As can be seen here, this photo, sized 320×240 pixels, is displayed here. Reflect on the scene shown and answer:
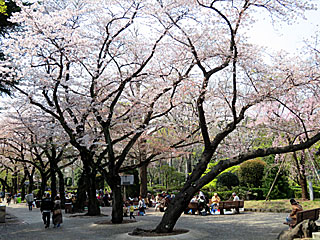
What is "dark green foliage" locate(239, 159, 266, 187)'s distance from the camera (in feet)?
81.5

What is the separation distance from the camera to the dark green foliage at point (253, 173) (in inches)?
977

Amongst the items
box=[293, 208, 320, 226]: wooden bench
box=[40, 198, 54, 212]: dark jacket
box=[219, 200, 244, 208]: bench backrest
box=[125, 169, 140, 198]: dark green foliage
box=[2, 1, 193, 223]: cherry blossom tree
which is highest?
box=[2, 1, 193, 223]: cherry blossom tree

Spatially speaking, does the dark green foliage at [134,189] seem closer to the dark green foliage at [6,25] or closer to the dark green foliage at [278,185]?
the dark green foliage at [278,185]

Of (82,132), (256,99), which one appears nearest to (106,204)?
(82,132)

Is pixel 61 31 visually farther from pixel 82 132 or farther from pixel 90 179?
pixel 90 179

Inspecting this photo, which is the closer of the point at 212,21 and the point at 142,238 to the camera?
the point at 142,238

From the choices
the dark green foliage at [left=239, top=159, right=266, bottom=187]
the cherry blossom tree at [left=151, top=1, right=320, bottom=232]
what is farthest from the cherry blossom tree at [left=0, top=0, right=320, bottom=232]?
the dark green foliage at [left=239, top=159, right=266, bottom=187]

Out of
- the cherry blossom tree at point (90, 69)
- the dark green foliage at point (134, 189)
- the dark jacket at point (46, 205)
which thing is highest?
the cherry blossom tree at point (90, 69)

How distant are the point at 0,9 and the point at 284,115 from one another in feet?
51.1

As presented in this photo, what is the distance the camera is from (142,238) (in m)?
10.4

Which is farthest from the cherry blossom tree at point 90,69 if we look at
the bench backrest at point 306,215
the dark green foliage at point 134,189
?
the dark green foliage at point 134,189

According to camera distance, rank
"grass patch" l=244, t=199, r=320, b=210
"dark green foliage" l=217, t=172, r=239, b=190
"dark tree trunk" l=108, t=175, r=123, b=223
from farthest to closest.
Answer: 1. "dark green foliage" l=217, t=172, r=239, b=190
2. "grass patch" l=244, t=199, r=320, b=210
3. "dark tree trunk" l=108, t=175, r=123, b=223

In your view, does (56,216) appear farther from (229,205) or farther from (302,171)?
(302,171)

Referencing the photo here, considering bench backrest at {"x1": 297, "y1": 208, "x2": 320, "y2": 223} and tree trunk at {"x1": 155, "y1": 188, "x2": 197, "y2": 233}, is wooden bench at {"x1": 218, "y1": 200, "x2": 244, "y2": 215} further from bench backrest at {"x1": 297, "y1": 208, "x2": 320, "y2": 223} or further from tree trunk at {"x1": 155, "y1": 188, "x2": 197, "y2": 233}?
tree trunk at {"x1": 155, "y1": 188, "x2": 197, "y2": 233}
